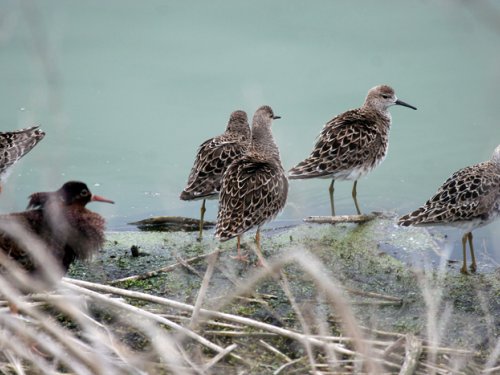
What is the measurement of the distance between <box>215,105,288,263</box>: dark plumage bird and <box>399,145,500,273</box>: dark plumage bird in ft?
3.96

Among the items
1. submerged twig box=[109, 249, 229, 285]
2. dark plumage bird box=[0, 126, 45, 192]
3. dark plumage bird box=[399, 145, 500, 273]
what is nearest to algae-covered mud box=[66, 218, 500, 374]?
submerged twig box=[109, 249, 229, 285]

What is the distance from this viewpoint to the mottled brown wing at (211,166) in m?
8.14

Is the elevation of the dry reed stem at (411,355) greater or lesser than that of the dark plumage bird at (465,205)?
lesser

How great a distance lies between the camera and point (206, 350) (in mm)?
5539

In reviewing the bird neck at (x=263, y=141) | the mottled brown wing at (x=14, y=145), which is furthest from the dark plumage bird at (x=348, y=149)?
the mottled brown wing at (x=14, y=145)

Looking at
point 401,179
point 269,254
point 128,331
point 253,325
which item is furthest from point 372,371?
point 401,179

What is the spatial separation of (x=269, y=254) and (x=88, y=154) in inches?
127

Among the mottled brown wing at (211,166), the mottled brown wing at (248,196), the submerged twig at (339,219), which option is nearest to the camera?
the mottled brown wing at (248,196)

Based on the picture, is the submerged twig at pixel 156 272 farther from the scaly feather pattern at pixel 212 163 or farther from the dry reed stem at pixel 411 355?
the dry reed stem at pixel 411 355

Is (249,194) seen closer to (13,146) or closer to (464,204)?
(464,204)

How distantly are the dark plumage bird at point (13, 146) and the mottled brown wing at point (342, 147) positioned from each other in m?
2.87

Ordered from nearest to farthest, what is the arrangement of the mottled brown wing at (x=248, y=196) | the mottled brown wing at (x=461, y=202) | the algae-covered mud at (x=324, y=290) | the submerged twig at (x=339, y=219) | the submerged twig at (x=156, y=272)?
1. the algae-covered mud at (x=324, y=290)
2. the submerged twig at (x=156, y=272)
3. the mottled brown wing at (x=248, y=196)
4. the mottled brown wing at (x=461, y=202)
5. the submerged twig at (x=339, y=219)

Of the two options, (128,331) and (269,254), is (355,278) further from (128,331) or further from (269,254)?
(128,331)

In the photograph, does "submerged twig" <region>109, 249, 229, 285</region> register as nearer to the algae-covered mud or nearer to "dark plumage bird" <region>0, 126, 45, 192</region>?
the algae-covered mud
